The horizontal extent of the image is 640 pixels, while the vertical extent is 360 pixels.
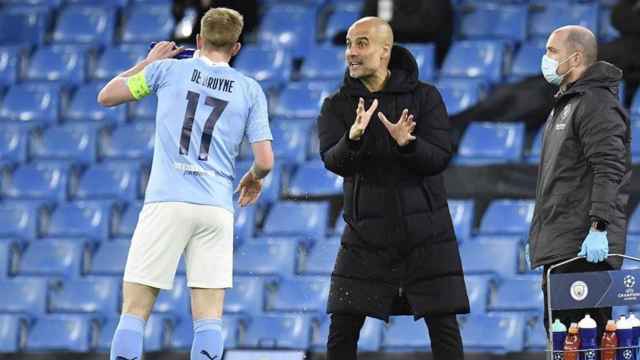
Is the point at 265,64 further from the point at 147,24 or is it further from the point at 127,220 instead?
the point at 127,220

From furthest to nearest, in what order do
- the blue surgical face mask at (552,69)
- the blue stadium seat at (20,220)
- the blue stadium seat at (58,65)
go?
1. the blue stadium seat at (58,65)
2. the blue stadium seat at (20,220)
3. the blue surgical face mask at (552,69)

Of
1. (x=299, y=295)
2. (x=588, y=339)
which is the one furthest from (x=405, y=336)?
(x=588, y=339)

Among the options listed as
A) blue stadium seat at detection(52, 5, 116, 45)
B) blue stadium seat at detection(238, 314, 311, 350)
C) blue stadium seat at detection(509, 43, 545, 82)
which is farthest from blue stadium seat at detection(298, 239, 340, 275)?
blue stadium seat at detection(52, 5, 116, 45)

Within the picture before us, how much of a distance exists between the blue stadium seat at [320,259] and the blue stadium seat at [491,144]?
1.12 meters

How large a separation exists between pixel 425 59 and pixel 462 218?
5.75 feet

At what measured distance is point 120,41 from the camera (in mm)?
13914

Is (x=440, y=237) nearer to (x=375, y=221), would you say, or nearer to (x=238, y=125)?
(x=375, y=221)

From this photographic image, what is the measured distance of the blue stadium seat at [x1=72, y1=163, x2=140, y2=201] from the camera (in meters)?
12.1

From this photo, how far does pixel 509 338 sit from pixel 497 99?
2.31m

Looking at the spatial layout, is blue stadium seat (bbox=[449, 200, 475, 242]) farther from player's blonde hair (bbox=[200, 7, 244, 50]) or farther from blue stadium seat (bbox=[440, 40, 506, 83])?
player's blonde hair (bbox=[200, 7, 244, 50])

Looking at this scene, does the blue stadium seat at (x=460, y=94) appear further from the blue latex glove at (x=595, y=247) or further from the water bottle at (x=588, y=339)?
the water bottle at (x=588, y=339)

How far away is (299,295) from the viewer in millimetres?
11031

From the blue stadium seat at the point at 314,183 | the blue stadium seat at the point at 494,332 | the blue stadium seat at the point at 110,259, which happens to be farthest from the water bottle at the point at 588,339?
the blue stadium seat at the point at 110,259

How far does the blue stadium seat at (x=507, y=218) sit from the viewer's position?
36.3 feet
